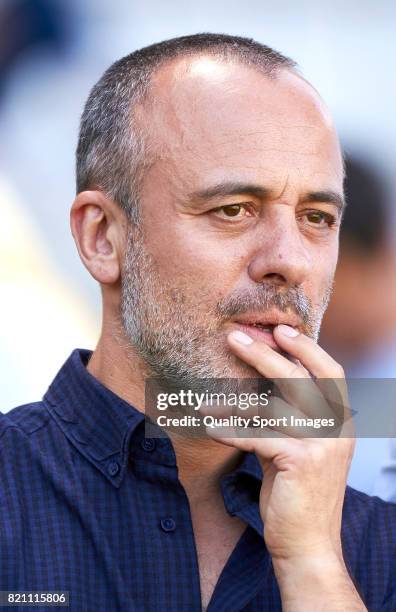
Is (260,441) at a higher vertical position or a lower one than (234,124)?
lower

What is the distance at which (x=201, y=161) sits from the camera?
7.72ft

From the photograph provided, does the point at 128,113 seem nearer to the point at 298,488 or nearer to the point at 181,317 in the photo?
the point at 181,317

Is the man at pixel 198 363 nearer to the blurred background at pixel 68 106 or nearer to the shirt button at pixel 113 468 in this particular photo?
the shirt button at pixel 113 468

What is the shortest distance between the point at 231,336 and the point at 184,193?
378 millimetres

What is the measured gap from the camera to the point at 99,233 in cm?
255

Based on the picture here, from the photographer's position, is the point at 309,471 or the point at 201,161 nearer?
the point at 309,471

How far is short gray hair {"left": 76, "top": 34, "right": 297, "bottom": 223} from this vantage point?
2.49 metres

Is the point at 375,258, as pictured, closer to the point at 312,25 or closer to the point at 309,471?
the point at 312,25

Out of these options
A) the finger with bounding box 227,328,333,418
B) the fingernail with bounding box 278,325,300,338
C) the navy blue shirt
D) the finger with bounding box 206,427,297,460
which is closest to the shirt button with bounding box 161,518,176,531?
the navy blue shirt

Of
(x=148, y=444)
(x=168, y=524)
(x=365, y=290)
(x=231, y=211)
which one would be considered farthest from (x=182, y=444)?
(x=365, y=290)

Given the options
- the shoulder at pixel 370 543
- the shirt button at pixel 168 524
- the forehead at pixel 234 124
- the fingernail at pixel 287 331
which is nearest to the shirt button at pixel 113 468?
the shirt button at pixel 168 524

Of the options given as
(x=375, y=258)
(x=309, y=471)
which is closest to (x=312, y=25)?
(x=375, y=258)

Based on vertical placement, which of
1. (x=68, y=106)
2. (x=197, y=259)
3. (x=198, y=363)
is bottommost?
(x=198, y=363)

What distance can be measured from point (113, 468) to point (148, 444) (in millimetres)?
100
